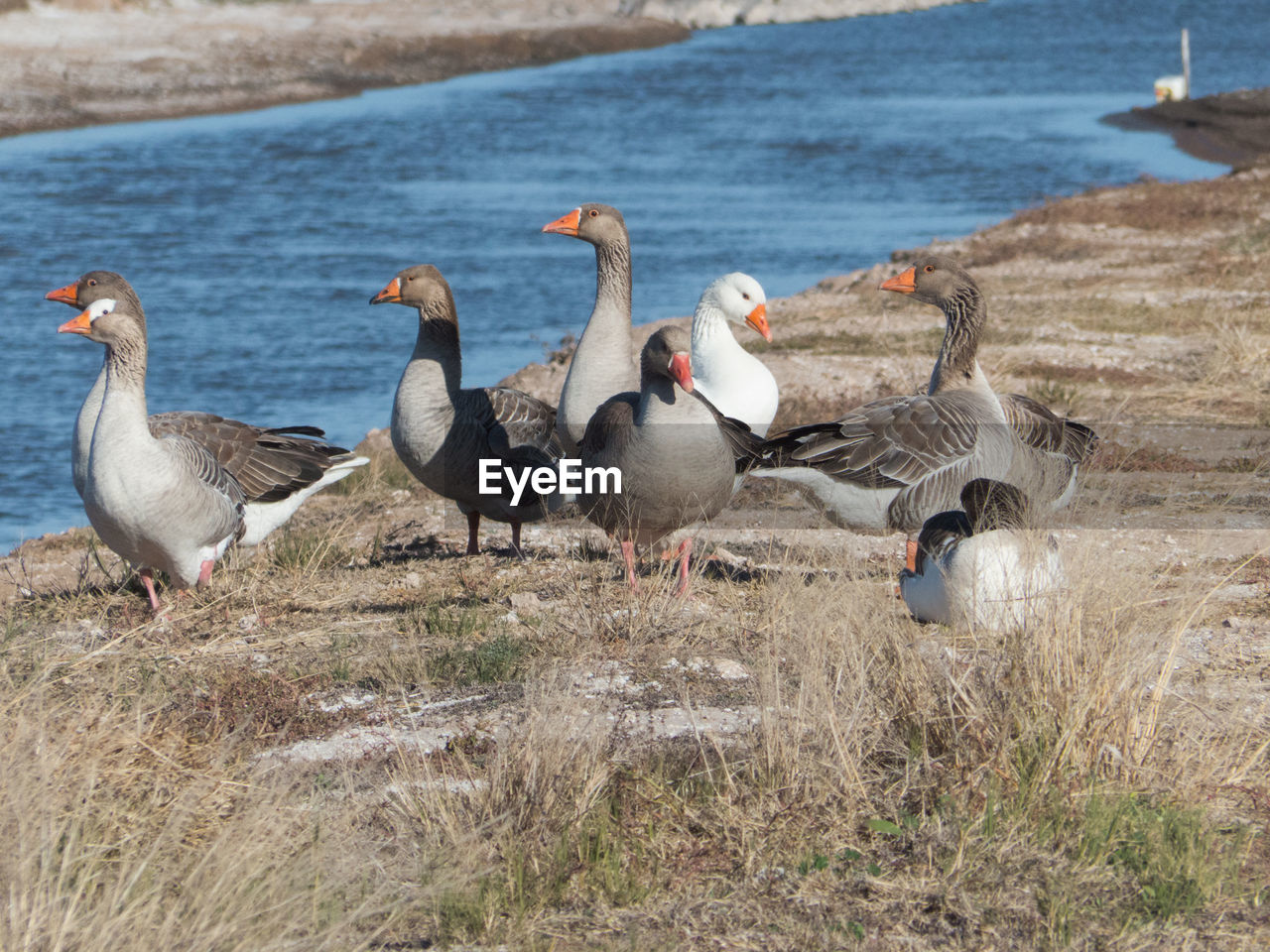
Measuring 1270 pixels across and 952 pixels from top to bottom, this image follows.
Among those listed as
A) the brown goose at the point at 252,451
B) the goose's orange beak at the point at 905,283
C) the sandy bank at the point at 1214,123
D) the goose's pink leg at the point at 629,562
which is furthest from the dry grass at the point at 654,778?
the sandy bank at the point at 1214,123

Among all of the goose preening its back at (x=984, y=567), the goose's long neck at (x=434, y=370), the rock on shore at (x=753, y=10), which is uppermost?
the rock on shore at (x=753, y=10)

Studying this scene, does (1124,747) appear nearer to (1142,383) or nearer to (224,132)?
(1142,383)

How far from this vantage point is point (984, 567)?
642 cm

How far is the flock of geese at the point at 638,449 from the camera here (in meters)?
7.39

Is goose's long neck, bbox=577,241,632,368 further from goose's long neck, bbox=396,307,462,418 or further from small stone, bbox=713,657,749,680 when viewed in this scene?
small stone, bbox=713,657,749,680

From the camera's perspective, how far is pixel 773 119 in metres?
54.6

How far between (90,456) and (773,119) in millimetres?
49306

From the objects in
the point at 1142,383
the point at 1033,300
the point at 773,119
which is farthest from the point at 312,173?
the point at 1142,383

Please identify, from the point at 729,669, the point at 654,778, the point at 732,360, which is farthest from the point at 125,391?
the point at 654,778

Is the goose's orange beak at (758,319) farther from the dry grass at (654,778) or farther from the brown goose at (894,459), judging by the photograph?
the dry grass at (654,778)

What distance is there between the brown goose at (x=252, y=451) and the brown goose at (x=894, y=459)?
2.91 metres

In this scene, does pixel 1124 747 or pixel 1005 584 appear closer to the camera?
pixel 1124 747

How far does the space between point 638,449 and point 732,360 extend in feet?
6.76

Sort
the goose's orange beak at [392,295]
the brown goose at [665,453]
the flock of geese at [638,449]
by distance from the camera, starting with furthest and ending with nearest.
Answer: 1. the goose's orange beak at [392,295]
2. the brown goose at [665,453]
3. the flock of geese at [638,449]
